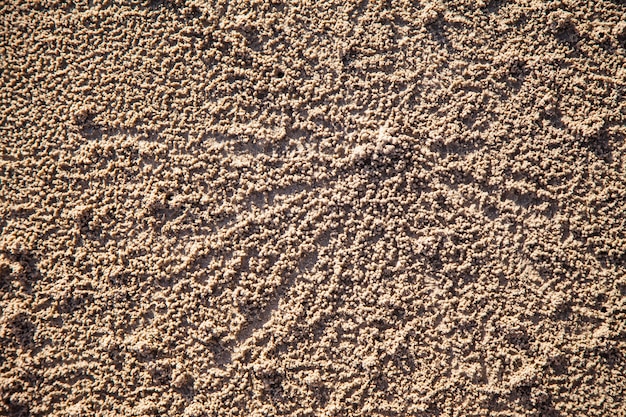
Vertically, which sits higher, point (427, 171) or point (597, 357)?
point (427, 171)

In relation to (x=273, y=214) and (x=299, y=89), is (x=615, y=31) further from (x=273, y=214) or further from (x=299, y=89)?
(x=273, y=214)

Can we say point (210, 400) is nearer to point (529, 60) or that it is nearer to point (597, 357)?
point (597, 357)

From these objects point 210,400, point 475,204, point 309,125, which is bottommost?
point 210,400

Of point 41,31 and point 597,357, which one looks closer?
point 597,357

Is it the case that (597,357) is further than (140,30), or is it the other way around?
(140,30)

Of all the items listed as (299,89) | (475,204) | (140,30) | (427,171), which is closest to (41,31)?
(140,30)

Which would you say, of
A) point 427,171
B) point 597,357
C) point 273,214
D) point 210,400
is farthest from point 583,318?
point 210,400
